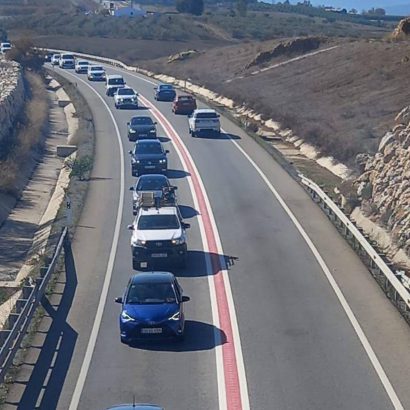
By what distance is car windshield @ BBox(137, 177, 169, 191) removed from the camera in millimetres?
34656

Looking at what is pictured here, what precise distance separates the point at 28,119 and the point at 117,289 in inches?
1745

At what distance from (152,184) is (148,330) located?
1483 cm

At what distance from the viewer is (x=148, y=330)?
805 inches

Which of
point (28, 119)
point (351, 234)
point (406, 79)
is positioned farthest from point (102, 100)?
point (351, 234)

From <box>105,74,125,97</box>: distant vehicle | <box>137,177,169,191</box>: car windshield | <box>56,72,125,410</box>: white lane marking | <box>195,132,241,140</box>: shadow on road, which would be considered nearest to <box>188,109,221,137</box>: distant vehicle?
<box>195,132,241,140</box>: shadow on road

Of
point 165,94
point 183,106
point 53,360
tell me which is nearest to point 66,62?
point 165,94

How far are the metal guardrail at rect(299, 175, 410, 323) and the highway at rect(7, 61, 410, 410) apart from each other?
0.27 m

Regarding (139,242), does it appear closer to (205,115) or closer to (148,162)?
(148,162)

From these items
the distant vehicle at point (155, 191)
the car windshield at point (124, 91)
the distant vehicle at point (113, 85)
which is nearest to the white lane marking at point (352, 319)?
the distant vehicle at point (155, 191)

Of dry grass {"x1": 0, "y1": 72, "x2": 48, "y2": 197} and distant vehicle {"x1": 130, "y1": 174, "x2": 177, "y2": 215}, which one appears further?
dry grass {"x1": 0, "y1": 72, "x2": 48, "y2": 197}

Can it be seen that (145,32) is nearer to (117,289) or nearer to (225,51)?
(225,51)

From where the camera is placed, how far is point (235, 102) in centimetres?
7181

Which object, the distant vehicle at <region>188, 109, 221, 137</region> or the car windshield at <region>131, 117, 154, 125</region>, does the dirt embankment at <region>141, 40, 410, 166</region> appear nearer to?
the distant vehicle at <region>188, 109, 221, 137</region>

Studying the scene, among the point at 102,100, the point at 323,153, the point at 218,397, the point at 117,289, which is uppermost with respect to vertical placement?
the point at 218,397
